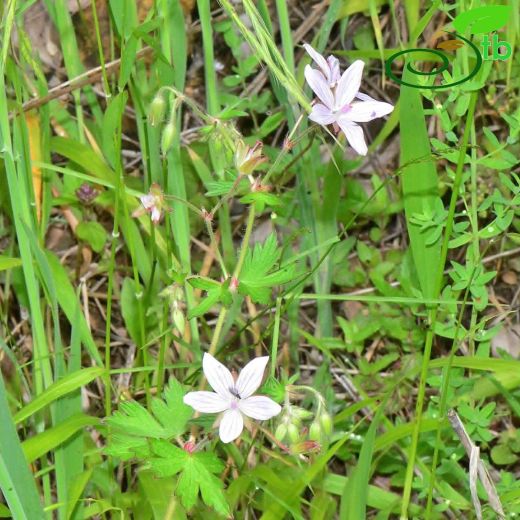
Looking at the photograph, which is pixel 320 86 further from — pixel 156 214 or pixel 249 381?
pixel 249 381

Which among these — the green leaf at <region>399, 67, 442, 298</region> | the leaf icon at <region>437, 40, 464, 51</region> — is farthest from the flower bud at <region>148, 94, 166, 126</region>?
the leaf icon at <region>437, 40, 464, 51</region>

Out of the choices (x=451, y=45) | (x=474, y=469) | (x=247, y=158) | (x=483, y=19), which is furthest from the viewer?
(x=451, y=45)

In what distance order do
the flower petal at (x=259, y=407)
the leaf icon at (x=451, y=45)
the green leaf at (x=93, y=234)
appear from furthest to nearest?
the green leaf at (x=93, y=234)
the leaf icon at (x=451, y=45)
the flower petal at (x=259, y=407)

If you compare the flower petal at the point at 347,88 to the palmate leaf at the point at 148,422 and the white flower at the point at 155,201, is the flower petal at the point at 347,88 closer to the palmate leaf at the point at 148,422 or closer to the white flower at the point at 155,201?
the white flower at the point at 155,201

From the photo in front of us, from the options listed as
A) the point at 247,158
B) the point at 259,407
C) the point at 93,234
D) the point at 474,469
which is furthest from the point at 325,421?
the point at 93,234

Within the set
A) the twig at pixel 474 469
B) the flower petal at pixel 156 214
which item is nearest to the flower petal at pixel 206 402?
the flower petal at pixel 156 214

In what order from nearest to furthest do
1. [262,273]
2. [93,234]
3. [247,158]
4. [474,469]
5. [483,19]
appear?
1. [247,158]
2. [262,273]
3. [474,469]
4. [483,19]
5. [93,234]

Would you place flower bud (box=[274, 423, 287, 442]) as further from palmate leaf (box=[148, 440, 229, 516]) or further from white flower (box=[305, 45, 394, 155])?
white flower (box=[305, 45, 394, 155])
